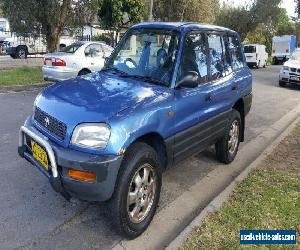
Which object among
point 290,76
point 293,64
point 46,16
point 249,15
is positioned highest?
point 249,15

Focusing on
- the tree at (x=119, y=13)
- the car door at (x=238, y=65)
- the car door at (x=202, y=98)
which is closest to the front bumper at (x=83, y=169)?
the car door at (x=202, y=98)

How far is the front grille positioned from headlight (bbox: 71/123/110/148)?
16 centimetres

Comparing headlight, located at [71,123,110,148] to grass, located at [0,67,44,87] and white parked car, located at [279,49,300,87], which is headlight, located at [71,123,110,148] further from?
white parked car, located at [279,49,300,87]

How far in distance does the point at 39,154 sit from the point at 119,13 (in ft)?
66.9

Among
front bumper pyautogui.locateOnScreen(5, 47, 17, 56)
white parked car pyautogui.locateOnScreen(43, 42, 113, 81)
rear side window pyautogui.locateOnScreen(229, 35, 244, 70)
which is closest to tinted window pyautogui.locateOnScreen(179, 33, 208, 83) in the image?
rear side window pyautogui.locateOnScreen(229, 35, 244, 70)

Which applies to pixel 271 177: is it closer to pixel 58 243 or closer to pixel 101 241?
pixel 101 241

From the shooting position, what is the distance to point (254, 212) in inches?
173

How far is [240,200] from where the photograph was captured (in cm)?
471

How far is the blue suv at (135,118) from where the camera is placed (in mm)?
3492

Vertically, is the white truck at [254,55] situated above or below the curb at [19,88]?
above

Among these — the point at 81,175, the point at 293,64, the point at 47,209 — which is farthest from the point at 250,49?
the point at 81,175

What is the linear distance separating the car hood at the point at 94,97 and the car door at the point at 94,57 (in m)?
8.41

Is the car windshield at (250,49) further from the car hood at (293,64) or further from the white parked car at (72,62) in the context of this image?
the white parked car at (72,62)

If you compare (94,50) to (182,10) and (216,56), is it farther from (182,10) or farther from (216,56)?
(182,10)
